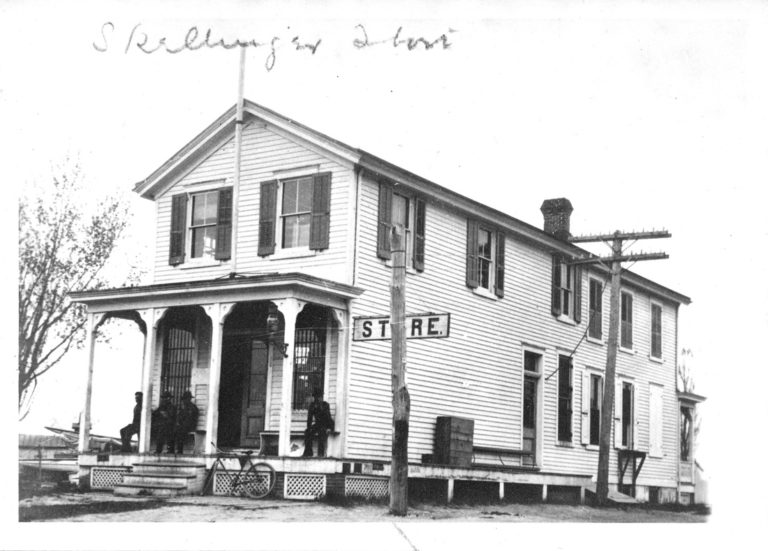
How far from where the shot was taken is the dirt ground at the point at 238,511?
51.2 feet

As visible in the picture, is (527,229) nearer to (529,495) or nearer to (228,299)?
(529,495)

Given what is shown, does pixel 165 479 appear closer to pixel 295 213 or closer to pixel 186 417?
pixel 186 417

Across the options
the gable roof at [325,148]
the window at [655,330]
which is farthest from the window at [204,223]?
the window at [655,330]

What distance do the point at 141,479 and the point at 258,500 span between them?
8.50ft

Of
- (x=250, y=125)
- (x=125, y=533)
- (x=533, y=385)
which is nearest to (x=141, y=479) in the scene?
(x=125, y=533)

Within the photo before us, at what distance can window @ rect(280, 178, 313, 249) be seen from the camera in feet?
69.0

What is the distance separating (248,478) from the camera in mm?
18578

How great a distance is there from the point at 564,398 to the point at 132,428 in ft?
37.7

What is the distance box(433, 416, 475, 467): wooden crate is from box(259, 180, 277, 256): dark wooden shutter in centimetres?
516

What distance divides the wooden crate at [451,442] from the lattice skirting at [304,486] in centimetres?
442

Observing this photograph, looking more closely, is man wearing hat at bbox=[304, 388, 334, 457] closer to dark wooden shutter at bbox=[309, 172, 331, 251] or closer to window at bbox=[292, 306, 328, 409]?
window at bbox=[292, 306, 328, 409]

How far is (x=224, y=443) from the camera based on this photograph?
21.7m

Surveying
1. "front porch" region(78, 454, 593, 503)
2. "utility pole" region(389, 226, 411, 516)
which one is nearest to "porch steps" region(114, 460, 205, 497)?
"front porch" region(78, 454, 593, 503)

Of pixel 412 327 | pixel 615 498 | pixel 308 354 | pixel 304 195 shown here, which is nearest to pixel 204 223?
pixel 304 195
